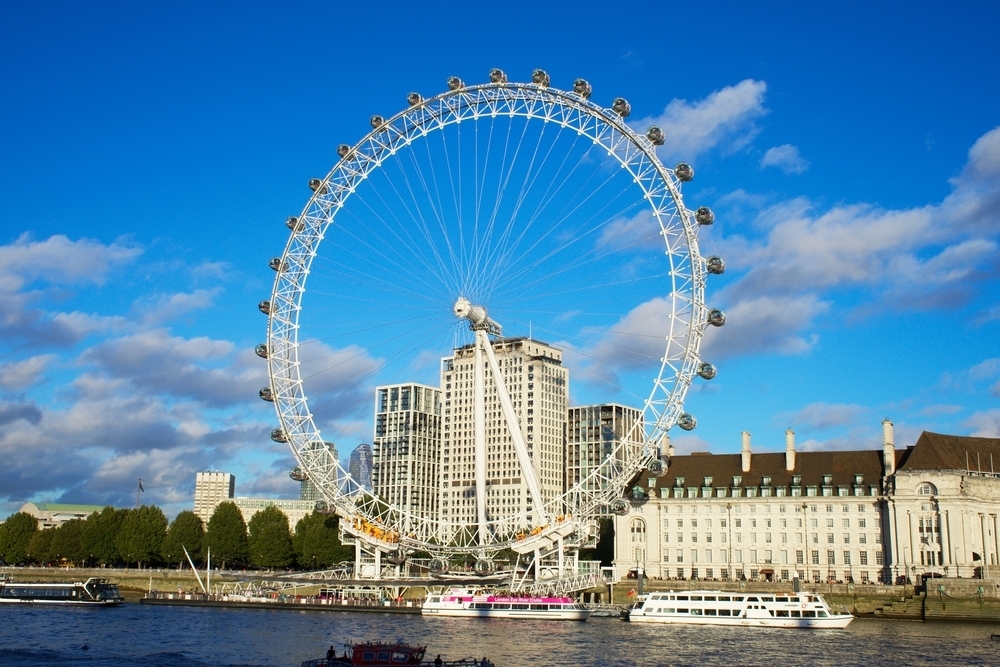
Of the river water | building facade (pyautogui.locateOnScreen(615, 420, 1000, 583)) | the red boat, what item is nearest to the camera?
the red boat

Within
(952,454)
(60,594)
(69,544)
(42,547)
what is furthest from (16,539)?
(952,454)

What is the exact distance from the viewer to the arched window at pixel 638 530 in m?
120

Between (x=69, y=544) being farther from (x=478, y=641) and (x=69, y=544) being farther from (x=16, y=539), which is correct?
(x=478, y=641)

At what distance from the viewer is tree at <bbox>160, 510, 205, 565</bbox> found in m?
146

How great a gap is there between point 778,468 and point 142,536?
86.5 metres

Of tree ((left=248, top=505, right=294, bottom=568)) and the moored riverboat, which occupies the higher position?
tree ((left=248, top=505, right=294, bottom=568))

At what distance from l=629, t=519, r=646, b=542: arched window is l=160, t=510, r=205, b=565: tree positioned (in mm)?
60677

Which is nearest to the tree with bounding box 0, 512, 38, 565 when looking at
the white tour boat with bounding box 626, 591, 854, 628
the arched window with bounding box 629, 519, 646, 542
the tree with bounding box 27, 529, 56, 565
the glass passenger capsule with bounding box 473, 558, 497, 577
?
the tree with bounding box 27, 529, 56, 565

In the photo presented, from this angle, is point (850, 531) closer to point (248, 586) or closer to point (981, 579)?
point (981, 579)

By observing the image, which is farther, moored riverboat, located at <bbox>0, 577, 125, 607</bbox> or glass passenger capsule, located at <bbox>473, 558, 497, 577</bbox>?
moored riverboat, located at <bbox>0, 577, 125, 607</bbox>

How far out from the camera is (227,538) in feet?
469

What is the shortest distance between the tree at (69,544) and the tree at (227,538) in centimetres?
2480

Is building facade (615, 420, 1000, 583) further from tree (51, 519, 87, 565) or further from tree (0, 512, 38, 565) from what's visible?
tree (0, 512, 38, 565)

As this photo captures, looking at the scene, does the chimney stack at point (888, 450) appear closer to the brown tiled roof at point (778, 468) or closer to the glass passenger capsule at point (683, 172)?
the brown tiled roof at point (778, 468)
